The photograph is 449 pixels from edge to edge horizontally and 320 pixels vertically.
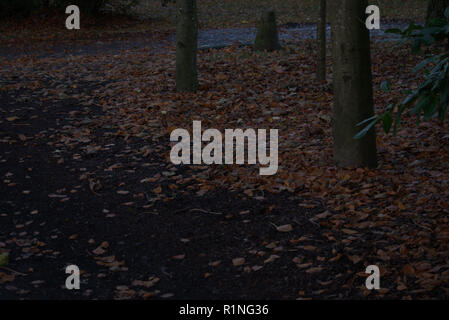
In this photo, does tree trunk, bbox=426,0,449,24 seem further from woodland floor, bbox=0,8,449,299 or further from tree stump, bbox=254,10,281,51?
tree stump, bbox=254,10,281,51

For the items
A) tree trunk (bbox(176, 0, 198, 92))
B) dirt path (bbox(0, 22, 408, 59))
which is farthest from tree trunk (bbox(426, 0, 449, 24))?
tree trunk (bbox(176, 0, 198, 92))

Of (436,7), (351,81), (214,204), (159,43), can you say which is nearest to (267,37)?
(436,7)

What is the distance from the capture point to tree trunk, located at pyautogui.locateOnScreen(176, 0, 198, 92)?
919 cm

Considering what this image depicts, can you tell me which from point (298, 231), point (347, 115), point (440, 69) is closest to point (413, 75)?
point (347, 115)

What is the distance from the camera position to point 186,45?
30.6 feet

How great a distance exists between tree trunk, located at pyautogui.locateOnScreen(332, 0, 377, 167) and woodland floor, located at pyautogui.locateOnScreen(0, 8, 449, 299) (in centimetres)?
24

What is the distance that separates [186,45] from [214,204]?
444cm

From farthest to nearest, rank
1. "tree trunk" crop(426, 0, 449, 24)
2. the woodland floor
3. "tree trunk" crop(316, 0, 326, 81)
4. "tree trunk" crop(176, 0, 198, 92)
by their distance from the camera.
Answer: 1. "tree trunk" crop(426, 0, 449, 24)
2. "tree trunk" crop(176, 0, 198, 92)
3. "tree trunk" crop(316, 0, 326, 81)
4. the woodland floor

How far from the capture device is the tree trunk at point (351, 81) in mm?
5582

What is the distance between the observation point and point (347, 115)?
19.0 ft

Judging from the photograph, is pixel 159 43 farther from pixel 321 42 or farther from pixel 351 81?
pixel 351 81

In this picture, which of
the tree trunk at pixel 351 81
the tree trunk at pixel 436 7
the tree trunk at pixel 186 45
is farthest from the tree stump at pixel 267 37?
the tree trunk at pixel 351 81
